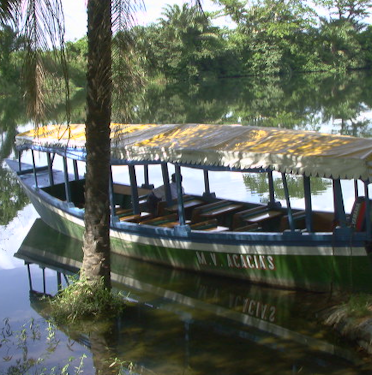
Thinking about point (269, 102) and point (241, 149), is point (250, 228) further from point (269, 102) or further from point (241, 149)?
point (269, 102)

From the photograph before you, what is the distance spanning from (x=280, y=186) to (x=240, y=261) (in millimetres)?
8772

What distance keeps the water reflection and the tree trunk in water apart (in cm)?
105

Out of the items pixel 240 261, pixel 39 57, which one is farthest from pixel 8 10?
pixel 240 261

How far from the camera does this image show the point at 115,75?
9.78m

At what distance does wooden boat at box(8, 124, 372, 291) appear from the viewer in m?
9.35

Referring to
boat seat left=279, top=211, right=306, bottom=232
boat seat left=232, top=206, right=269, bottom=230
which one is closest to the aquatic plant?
boat seat left=232, top=206, right=269, bottom=230

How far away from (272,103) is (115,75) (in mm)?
31742

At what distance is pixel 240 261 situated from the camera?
10734mm

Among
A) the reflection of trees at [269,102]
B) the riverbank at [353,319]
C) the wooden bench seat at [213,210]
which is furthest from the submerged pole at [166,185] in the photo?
the reflection of trees at [269,102]

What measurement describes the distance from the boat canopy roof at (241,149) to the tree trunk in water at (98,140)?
51cm

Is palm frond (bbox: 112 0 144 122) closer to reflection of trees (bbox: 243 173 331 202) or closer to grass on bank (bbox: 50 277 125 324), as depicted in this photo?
grass on bank (bbox: 50 277 125 324)

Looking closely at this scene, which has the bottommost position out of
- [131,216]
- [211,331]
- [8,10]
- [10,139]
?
[211,331]

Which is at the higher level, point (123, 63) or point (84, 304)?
point (123, 63)

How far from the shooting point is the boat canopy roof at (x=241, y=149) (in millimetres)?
9250
